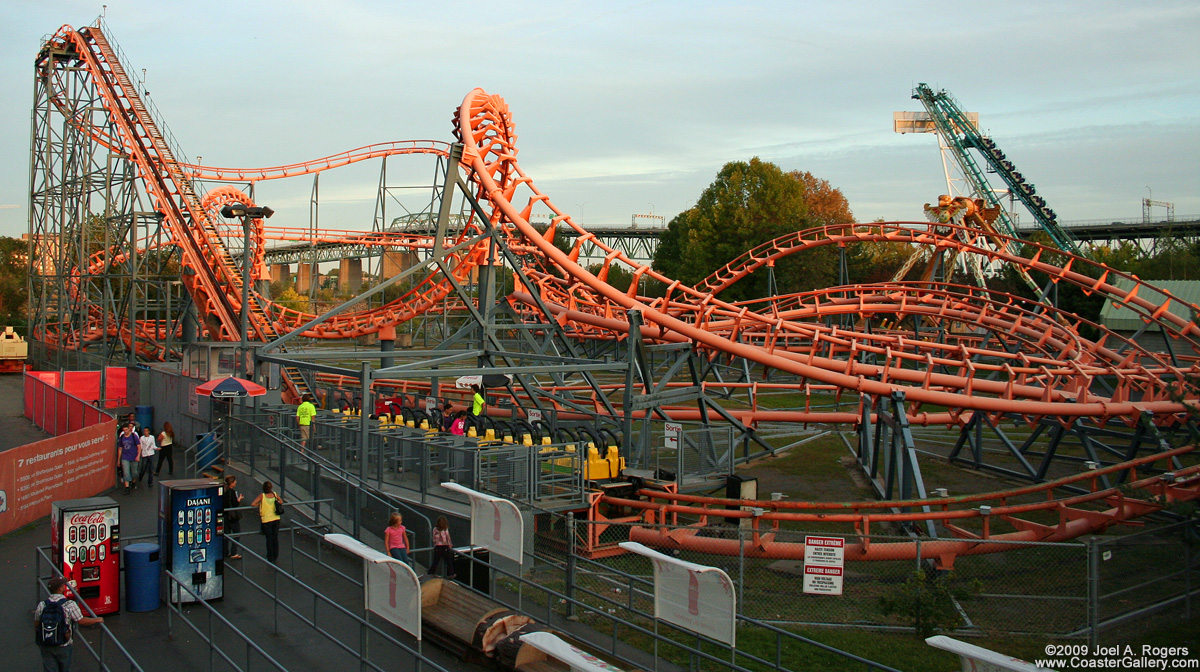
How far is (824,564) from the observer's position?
9438mm

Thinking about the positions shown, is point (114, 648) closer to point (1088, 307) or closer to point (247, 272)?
point (247, 272)

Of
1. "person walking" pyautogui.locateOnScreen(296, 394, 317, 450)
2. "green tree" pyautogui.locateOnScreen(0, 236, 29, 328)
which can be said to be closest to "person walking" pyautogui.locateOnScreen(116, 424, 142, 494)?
"person walking" pyautogui.locateOnScreen(296, 394, 317, 450)

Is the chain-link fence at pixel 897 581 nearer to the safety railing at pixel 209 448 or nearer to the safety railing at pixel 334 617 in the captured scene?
the safety railing at pixel 334 617

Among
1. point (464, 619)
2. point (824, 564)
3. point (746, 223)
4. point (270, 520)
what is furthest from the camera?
point (746, 223)

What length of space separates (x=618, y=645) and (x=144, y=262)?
27378mm

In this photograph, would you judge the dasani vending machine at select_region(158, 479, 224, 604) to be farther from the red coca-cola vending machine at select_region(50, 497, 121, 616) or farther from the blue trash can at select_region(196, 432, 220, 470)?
the blue trash can at select_region(196, 432, 220, 470)

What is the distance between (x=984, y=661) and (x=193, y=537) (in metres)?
8.97

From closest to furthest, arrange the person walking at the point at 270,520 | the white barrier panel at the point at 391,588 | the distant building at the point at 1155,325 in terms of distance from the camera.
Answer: the white barrier panel at the point at 391,588 → the person walking at the point at 270,520 → the distant building at the point at 1155,325

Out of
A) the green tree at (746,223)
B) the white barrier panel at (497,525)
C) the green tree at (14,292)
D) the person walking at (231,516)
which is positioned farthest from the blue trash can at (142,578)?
the green tree at (14,292)

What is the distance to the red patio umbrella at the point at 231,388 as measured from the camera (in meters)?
17.6

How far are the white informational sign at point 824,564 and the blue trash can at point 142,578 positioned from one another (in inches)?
304

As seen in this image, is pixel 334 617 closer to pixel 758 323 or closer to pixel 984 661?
pixel 984 661

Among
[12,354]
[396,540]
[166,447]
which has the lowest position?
[166,447]

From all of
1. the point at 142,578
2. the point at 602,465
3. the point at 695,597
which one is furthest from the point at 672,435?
the point at 142,578
